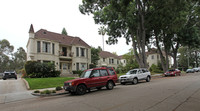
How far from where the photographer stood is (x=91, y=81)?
10.1 m

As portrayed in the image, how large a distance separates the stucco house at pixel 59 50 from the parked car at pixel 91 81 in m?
15.6

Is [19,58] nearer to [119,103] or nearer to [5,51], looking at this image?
[5,51]

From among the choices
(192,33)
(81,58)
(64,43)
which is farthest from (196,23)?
(64,43)

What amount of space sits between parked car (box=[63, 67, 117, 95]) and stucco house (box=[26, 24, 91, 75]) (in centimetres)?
1555

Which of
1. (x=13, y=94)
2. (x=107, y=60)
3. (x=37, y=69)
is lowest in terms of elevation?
(x=13, y=94)

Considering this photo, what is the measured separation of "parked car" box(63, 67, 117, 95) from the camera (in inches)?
373

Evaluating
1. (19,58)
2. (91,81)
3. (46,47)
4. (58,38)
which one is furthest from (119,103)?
(19,58)

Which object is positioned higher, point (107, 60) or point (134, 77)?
point (107, 60)

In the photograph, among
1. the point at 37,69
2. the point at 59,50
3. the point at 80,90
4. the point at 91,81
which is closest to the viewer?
the point at 80,90

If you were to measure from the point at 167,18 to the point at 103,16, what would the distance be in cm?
918

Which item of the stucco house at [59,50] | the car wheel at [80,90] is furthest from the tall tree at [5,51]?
the car wheel at [80,90]

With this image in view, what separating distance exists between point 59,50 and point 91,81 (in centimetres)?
1881

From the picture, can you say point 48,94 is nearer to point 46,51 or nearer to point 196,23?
point 46,51

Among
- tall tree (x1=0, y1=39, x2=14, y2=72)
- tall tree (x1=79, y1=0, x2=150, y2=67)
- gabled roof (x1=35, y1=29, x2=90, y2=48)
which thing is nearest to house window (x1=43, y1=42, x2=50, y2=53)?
gabled roof (x1=35, y1=29, x2=90, y2=48)
